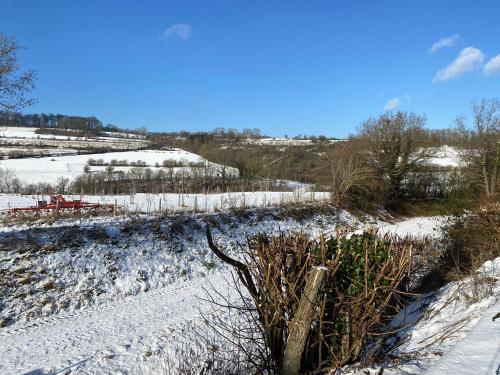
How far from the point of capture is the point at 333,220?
2702cm

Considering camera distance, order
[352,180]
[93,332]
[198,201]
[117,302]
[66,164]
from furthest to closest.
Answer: [66,164] < [352,180] < [198,201] < [117,302] < [93,332]

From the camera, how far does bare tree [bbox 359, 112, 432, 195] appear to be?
1435 inches

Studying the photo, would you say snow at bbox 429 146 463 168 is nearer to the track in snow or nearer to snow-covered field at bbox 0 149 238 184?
snow-covered field at bbox 0 149 238 184

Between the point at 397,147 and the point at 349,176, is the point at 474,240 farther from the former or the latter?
the point at 397,147

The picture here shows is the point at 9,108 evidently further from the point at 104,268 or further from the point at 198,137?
the point at 198,137

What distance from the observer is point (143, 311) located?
11492 millimetres

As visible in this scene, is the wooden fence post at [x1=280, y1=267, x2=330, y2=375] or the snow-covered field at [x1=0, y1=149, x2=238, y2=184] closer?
the wooden fence post at [x1=280, y1=267, x2=330, y2=375]

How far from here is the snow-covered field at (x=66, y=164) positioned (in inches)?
1797

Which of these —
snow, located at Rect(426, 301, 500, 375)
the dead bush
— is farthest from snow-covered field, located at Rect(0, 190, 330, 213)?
Result: snow, located at Rect(426, 301, 500, 375)

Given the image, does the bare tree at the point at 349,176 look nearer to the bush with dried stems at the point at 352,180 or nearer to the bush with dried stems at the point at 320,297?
the bush with dried stems at the point at 352,180

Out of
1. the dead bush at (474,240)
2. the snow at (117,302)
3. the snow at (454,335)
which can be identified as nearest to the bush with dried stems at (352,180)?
the snow at (117,302)

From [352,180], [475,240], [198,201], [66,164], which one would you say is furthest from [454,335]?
[66,164]

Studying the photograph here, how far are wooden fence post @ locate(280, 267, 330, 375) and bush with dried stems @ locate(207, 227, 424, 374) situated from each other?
11 millimetres

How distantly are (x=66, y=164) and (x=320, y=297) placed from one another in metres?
55.8
